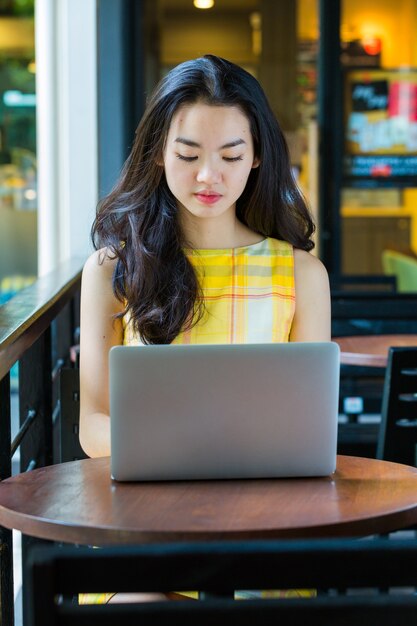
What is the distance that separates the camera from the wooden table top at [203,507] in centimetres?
129

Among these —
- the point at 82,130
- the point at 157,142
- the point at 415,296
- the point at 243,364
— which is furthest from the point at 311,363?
the point at 82,130

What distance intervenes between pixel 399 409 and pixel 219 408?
138 cm

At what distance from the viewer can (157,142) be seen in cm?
201

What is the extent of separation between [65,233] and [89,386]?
3425 millimetres

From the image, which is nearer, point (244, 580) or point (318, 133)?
point (244, 580)

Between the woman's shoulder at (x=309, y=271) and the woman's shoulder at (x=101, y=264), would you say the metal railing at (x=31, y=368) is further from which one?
the woman's shoulder at (x=309, y=271)

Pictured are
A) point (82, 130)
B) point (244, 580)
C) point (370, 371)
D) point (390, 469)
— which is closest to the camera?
point (244, 580)

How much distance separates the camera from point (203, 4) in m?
7.87

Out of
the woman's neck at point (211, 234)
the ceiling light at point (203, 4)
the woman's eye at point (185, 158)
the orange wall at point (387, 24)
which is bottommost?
the woman's neck at point (211, 234)

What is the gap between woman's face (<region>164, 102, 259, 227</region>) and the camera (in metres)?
1.90

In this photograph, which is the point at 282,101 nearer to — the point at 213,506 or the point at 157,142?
the point at 157,142

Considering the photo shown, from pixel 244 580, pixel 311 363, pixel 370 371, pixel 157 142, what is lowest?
pixel 370 371

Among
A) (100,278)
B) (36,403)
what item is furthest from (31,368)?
(100,278)

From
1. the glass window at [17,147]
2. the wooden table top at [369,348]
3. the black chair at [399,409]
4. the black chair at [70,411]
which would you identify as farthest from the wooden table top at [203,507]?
the glass window at [17,147]
